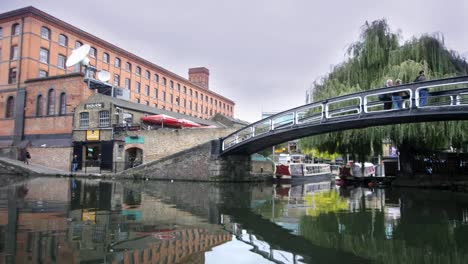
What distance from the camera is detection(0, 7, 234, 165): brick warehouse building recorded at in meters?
27.6

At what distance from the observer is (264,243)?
5.35 metres

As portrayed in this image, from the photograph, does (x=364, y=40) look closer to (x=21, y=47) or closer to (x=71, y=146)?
(x=71, y=146)

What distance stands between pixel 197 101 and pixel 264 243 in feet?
192

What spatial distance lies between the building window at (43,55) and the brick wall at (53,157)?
995 cm

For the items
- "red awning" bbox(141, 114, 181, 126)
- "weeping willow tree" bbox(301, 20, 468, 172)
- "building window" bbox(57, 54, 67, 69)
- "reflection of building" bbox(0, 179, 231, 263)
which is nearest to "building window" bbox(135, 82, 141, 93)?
"building window" bbox(57, 54, 67, 69)

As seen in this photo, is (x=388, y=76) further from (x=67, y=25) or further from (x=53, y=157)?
(x=67, y=25)

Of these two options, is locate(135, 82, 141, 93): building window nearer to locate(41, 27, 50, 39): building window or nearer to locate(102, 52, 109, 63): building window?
locate(102, 52, 109, 63): building window

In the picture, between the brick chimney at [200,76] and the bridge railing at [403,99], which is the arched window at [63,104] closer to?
the bridge railing at [403,99]

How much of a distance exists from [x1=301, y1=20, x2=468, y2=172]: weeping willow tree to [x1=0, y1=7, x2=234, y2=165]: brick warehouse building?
18.6m

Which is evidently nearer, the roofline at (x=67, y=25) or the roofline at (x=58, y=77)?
the roofline at (x=58, y=77)

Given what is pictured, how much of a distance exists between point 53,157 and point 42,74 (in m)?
10.7

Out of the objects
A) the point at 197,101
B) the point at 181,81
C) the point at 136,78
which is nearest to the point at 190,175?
the point at 136,78

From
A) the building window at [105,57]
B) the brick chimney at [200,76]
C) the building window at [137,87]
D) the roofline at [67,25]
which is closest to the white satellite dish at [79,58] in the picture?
the roofline at [67,25]

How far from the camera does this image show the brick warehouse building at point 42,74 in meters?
27.6
